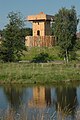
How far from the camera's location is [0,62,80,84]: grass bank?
118 feet

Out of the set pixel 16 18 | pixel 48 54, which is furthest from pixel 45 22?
pixel 16 18

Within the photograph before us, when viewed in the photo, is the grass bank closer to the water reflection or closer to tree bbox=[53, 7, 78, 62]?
the water reflection

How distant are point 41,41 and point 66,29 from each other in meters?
11.2

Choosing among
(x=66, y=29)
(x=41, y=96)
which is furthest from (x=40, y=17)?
(x=41, y=96)

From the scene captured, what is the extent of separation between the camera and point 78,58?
58812mm

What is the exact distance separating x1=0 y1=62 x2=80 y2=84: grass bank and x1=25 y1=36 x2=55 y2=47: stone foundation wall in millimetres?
24348

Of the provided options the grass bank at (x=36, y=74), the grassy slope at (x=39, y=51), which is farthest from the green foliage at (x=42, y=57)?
the grass bank at (x=36, y=74)

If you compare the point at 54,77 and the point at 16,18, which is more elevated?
the point at 16,18

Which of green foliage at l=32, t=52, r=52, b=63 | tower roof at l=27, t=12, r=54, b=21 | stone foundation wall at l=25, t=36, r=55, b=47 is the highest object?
tower roof at l=27, t=12, r=54, b=21

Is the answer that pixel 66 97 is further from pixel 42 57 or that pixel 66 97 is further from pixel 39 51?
pixel 39 51

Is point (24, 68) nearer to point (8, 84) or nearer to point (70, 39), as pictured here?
point (8, 84)

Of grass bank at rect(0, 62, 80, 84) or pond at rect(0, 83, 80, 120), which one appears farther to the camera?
grass bank at rect(0, 62, 80, 84)

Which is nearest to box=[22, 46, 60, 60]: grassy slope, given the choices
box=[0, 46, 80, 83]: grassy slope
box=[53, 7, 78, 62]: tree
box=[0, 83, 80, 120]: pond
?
box=[53, 7, 78, 62]: tree

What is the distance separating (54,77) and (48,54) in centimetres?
2409
